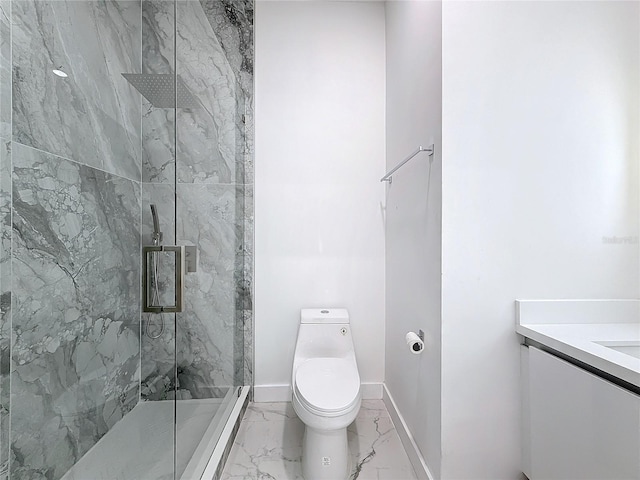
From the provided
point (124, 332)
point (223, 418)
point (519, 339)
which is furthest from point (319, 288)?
point (124, 332)

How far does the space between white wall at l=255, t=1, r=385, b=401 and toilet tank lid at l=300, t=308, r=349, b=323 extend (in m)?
0.11

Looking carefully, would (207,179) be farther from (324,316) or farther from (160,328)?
(324,316)

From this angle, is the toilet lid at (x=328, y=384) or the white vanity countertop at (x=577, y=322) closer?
the white vanity countertop at (x=577, y=322)

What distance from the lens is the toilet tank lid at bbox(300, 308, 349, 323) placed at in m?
2.23

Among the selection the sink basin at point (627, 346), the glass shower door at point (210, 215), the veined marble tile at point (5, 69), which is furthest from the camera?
the glass shower door at point (210, 215)

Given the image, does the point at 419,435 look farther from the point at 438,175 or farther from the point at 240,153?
the point at 240,153

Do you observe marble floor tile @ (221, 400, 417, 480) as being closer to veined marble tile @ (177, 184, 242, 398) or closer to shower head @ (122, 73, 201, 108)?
veined marble tile @ (177, 184, 242, 398)

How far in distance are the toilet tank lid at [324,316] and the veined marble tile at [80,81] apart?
1.39m

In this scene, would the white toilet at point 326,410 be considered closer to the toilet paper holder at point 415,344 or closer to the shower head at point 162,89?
the toilet paper holder at point 415,344

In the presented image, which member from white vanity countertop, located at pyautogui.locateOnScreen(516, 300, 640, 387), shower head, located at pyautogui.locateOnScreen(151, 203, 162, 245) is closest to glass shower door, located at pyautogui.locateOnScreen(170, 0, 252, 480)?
shower head, located at pyautogui.locateOnScreen(151, 203, 162, 245)

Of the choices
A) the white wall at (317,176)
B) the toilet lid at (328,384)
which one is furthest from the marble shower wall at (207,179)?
the toilet lid at (328,384)

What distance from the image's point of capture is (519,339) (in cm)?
144

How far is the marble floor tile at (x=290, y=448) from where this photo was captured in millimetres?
1681

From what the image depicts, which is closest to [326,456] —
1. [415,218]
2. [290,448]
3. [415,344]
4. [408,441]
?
[290,448]
